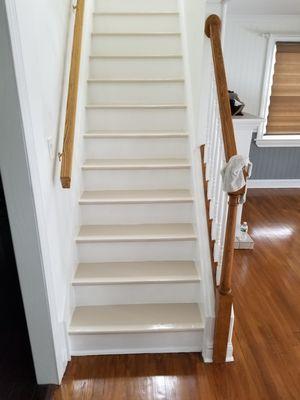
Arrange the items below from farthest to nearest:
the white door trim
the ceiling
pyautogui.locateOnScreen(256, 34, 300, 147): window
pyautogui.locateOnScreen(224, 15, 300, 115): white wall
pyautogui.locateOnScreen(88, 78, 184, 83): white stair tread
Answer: pyautogui.locateOnScreen(256, 34, 300, 147): window
pyautogui.locateOnScreen(224, 15, 300, 115): white wall
the ceiling
pyautogui.locateOnScreen(88, 78, 184, 83): white stair tread
the white door trim

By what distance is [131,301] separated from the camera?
84.4 inches

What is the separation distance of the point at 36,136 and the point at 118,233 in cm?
100

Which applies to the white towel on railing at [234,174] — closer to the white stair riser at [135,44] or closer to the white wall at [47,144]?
the white wall at [47,144]

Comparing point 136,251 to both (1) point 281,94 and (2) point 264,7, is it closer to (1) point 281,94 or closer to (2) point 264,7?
(2) point 264,7

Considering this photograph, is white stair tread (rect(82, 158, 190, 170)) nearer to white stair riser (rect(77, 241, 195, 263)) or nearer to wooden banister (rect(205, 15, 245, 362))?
white stair riser (rect(77, 241, 195, 263))

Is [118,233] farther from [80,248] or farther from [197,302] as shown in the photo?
[197,302]

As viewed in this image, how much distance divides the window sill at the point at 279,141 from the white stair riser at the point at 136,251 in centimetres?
307

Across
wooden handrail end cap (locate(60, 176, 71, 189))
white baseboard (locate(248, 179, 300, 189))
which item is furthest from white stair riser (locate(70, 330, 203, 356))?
white baseboard (locate(248, 179, 300, 189))

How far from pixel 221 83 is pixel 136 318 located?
154cm

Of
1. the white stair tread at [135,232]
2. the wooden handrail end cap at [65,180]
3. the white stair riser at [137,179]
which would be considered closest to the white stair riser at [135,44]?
the white stair riser at [137,179]

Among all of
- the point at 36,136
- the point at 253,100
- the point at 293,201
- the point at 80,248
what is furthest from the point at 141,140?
the point at 293,201

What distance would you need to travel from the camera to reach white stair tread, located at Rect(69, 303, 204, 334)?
194cm

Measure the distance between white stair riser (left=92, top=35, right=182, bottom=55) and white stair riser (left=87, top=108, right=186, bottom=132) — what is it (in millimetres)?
702

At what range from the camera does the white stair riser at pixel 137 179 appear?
2480mm
